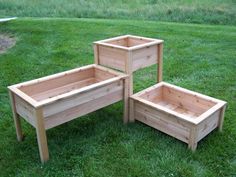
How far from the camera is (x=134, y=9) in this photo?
10016 mm

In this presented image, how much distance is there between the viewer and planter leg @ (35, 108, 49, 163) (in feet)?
8.58

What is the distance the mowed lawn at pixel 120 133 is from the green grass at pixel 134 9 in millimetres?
2827

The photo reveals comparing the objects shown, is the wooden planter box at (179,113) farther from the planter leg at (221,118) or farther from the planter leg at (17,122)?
the planter leg at (17,122)

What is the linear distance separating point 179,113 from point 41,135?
147cm

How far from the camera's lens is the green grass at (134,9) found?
8.97 metres

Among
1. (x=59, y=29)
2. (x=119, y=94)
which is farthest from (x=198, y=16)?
(x=119, y=94)

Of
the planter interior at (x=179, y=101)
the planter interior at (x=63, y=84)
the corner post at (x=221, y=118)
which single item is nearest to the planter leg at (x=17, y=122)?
the planter interior at (x=63, y=84)

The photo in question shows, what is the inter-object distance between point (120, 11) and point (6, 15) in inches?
138

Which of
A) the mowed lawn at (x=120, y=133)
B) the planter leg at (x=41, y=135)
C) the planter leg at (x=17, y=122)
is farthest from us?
the planter leg at (x=17, y=122)

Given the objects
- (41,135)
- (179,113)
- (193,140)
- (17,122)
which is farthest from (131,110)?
(17,122)

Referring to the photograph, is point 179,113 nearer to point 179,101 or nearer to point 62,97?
point 179,101

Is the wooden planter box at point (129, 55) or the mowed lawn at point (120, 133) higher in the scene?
the wooden planter box at point (129, 55)

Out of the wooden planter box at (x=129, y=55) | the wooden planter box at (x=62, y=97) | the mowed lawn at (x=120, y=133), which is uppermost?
the wooden planter box at (x=129, y=55)

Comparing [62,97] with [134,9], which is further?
[134,9]
